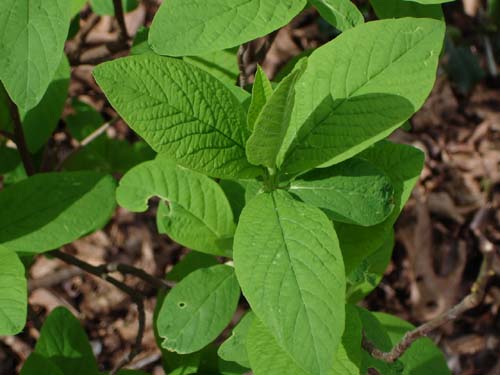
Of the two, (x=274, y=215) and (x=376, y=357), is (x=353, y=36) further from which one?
(x=376, y=357)

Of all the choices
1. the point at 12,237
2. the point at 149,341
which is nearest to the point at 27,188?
the point at 12,237

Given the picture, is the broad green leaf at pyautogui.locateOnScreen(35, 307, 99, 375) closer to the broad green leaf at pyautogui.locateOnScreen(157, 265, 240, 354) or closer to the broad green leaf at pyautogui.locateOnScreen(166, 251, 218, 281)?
the broad green leaf at pyautogui.locateOnScreen(166, 251, 218, 281)

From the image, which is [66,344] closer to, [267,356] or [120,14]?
[267,356]

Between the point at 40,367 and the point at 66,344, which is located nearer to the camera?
the point at 40,367

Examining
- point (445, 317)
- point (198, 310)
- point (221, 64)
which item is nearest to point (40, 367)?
point (198, 310)

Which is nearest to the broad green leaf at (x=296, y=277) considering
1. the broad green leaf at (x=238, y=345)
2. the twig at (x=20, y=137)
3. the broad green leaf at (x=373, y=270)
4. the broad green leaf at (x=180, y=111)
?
the broad green leaf at (x=180, y=111)

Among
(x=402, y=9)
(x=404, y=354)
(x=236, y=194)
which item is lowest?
(x=404, y=354)
